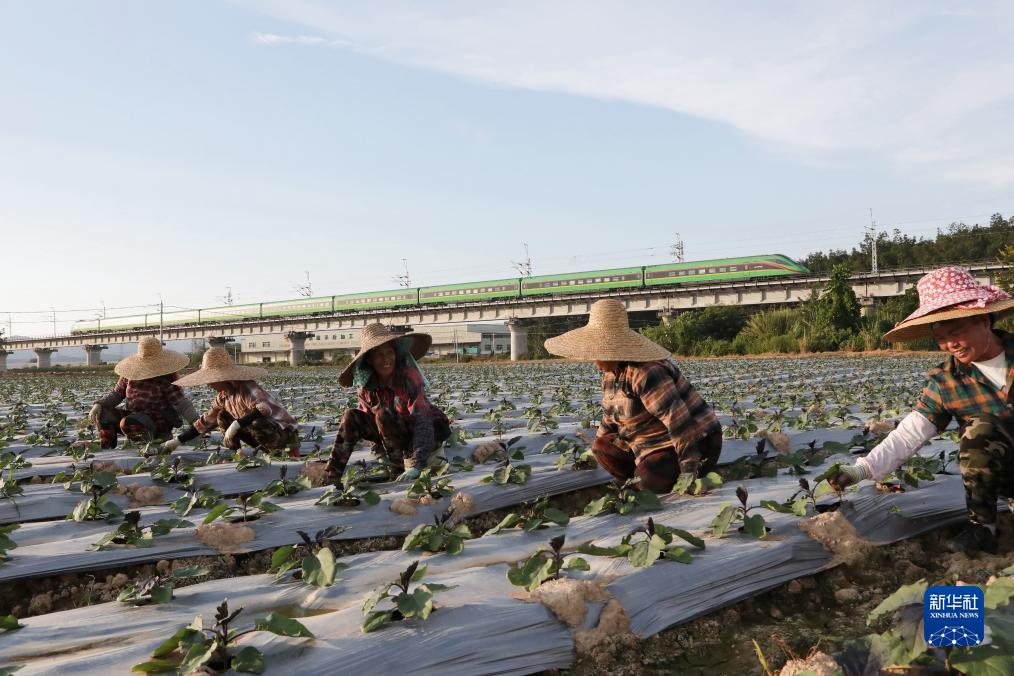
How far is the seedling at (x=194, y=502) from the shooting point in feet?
14.6

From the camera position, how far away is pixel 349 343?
8700 cm

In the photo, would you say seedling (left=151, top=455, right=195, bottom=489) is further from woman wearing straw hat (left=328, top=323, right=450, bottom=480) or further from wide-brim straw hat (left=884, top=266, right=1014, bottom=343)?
wide-brim straw hat (left=884, top=266, right=1014, bottom=343)

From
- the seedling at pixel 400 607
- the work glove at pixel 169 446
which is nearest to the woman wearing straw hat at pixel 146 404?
the work glove at pixel 169 446

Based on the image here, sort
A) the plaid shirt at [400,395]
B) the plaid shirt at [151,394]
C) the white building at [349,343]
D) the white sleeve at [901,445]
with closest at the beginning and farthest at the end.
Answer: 1. the white sleeve at [901,445]
2. the plaid shirt at [400,395]
3. the plaid shirt at [151,394]
4. the white building at [349,343]

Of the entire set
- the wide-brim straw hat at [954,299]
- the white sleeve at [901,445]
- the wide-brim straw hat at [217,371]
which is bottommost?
the white sleeve at [901,445]

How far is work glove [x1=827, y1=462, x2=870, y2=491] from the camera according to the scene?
358cm

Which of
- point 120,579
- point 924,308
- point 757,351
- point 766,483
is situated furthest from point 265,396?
point 757,351

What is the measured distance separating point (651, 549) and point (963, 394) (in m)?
1.95

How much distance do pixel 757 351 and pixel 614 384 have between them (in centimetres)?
3376

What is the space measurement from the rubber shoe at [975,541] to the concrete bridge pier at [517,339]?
153 ft

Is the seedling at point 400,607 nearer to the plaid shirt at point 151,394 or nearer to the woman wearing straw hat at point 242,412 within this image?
the woman wearing straw hat at point 242,412

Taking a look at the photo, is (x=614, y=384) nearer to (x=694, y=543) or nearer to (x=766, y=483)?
(x=766, y=483)

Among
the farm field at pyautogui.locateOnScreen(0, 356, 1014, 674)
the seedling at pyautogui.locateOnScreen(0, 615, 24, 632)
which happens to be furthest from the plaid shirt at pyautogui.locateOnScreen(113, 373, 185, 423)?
the seedling at pyautogui.locateOnScreen(0, 615, 24, 632)

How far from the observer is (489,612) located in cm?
266
